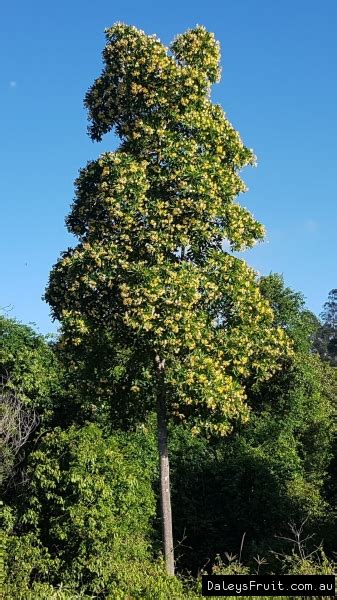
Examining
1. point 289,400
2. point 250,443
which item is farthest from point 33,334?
point 289,400

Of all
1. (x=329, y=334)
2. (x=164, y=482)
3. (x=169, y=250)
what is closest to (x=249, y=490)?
(x=164, y=482)

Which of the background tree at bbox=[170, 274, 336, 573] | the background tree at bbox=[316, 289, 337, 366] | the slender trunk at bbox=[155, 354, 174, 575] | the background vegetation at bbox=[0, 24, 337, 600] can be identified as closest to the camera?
the background vegetation at bbox=[0, 24, 337, 600]

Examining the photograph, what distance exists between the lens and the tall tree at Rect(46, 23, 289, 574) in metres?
13.9

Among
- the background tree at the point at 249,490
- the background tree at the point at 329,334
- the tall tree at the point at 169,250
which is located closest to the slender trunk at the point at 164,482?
the tall tree at the point at 169,250

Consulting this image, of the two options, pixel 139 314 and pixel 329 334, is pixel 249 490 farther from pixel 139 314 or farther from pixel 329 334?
pixel 329 334

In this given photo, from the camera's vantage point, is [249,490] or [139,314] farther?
[249,490]

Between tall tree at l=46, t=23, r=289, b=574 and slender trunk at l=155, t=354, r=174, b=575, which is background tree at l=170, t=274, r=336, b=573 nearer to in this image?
slender trunk at l=155, t=354, r=174, b=575

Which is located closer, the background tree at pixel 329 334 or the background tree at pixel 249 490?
the background tree at pixel 249 490

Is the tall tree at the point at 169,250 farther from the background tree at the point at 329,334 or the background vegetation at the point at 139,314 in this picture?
the background tree at the point at 329,334

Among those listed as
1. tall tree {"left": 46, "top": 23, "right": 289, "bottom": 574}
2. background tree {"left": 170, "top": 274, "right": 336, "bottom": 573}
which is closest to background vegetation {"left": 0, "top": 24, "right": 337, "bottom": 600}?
tall tree {"left": 46, "top": 23, "right": 289, "bottom": 574}

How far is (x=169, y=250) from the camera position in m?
14.8

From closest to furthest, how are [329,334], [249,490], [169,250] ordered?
[169,250] → [249,490] → [329,334]

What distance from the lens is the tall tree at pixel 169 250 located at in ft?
45.8

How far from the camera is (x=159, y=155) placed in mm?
15195
